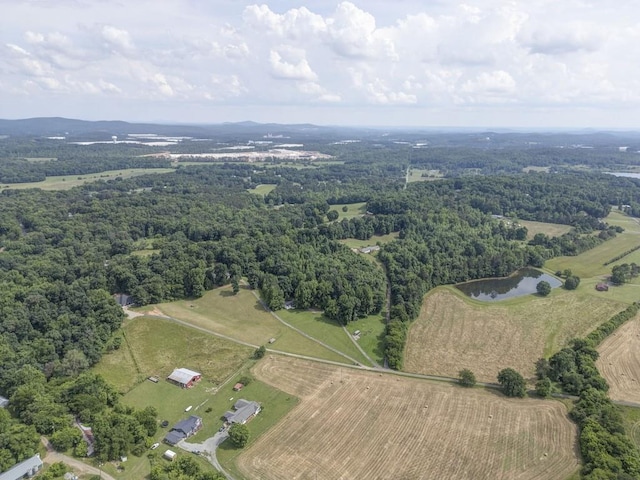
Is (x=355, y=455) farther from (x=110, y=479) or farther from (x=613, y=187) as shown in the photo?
(x=613, y=187)

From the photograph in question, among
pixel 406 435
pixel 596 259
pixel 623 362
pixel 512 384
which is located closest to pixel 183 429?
pixel 406 435

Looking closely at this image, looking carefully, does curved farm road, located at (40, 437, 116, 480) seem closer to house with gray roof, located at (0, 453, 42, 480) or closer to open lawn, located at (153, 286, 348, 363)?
house with gray roof, located at (0, 453, 42, 480)

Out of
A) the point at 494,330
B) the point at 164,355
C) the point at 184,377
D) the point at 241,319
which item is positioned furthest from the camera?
the point at 241,319

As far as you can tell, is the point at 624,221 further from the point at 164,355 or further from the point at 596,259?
the point at 164,355

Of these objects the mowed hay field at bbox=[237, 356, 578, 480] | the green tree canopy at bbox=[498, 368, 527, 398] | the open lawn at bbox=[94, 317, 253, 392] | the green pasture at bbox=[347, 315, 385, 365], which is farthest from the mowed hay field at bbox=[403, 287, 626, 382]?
the open lawn at bbox=[94, 317, 253, 392]

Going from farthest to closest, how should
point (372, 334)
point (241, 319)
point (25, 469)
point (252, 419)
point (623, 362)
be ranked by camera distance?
point (241, 319), point (372, 334), point (623, 362), point (252, 419), point (25, 469)

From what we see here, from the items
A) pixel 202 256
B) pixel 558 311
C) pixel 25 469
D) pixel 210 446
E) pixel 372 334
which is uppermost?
pixel 202 256

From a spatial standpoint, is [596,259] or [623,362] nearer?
[623,362]

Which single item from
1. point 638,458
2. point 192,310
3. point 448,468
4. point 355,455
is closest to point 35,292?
point 192,310
